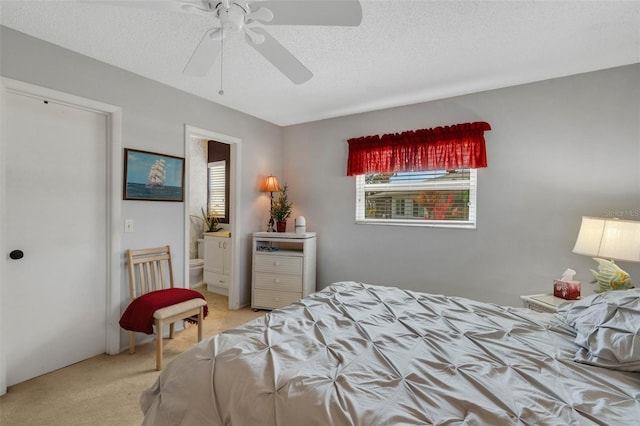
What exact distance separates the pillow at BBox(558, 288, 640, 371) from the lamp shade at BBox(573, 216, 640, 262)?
0.80 meters

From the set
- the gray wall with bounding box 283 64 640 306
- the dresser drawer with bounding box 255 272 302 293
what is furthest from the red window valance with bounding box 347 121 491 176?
the dresser drawer with bounding box 255 272 302 293

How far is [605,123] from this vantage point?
8.01 feet

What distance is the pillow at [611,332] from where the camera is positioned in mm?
1132

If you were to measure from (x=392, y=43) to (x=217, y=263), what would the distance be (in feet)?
11.9

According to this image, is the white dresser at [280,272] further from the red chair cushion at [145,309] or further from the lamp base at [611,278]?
the lamp base at [611,278]

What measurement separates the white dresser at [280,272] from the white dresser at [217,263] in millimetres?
730

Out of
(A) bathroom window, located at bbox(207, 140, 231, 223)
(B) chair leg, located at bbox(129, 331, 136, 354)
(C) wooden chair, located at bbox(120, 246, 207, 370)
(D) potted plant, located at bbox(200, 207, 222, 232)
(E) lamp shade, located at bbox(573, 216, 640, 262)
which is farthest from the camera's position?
(A) bathroom window, located at bbox(207, 140, 231, 223)

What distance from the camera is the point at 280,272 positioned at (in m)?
3.64

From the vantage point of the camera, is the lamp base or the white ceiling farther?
the lamp base

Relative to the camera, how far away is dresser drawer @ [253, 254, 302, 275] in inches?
142

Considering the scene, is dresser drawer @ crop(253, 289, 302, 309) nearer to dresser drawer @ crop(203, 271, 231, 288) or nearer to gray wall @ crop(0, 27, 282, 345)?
gray wall @ crop(0, 27, 282, 345)

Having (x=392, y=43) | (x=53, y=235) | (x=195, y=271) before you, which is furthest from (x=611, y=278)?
(x=195, y=271)

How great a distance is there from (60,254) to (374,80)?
299 centimetres

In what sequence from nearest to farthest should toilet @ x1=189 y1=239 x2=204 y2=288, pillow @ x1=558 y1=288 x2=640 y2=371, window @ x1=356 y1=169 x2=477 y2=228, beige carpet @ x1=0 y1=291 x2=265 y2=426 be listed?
pillow @ x1=558 y1=288 x2=640 y2=371
beige carpet @ x1=0 y1=291 x2=265 y2=426
window @ x1=356 y1=169 x2=477 y2=228
toilet @ x1=189 y1=239 x2=204 y2=288
